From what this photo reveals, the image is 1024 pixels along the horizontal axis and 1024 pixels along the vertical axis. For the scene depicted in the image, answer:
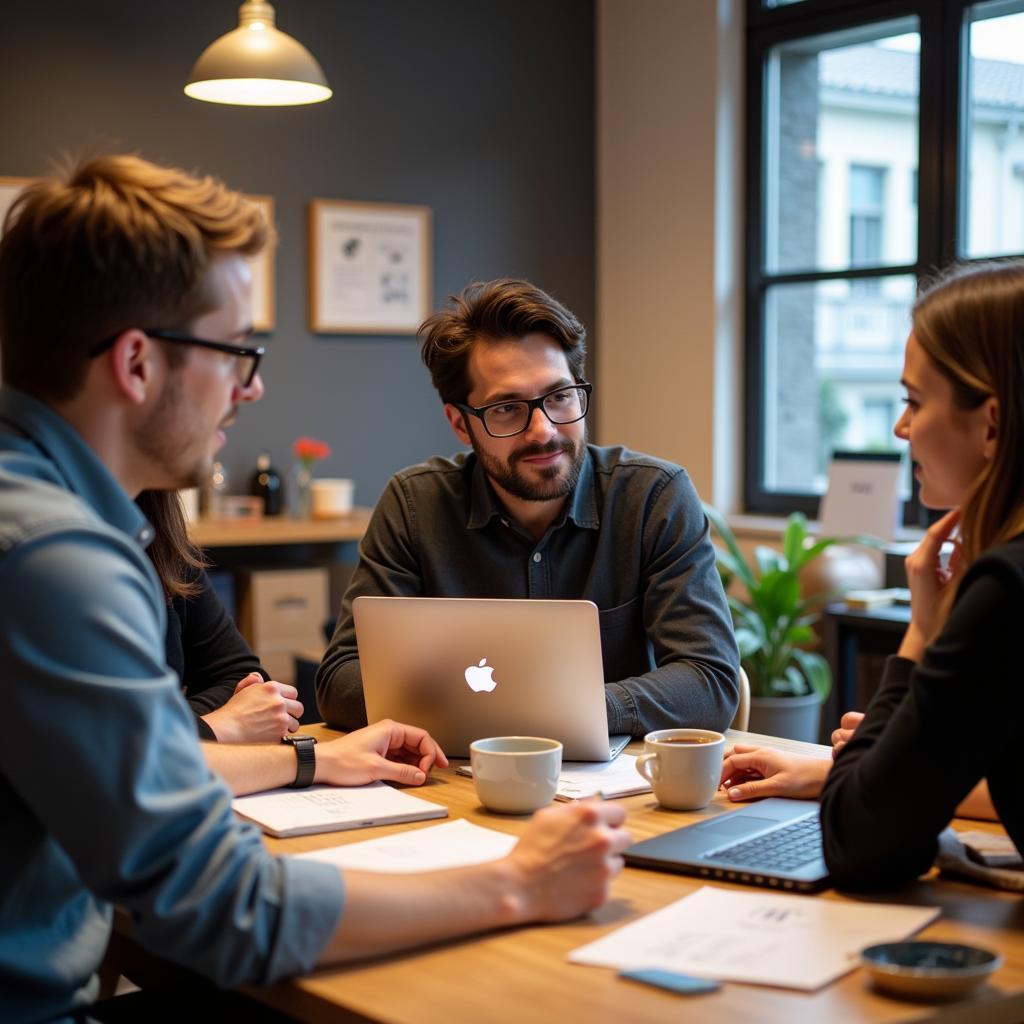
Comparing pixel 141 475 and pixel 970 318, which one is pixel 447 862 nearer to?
pixel 141 475

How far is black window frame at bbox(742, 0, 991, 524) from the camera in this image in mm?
4934

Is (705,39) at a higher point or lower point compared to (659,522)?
higher

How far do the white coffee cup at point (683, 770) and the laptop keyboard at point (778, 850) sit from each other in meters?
0.12

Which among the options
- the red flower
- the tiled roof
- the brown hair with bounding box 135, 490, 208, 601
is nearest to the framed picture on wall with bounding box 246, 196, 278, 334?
the red flower

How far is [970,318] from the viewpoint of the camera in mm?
1388

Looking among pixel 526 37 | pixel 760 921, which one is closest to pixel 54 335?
pixel 760 921

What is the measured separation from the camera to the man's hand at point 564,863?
1252 millimetres

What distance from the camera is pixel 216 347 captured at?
1324 millimetres

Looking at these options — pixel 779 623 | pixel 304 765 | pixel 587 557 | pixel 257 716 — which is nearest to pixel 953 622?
pixel 304 765

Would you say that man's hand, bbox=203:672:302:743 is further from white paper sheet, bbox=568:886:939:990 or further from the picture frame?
the picture frame

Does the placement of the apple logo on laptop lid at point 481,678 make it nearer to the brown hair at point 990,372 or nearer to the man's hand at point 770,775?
the man's hand at point 770,775

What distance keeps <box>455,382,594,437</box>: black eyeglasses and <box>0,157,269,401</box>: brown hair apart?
101cm

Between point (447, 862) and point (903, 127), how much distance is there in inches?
175

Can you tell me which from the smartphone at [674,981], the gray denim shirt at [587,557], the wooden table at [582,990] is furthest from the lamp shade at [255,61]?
the smartphone at [674,981]
